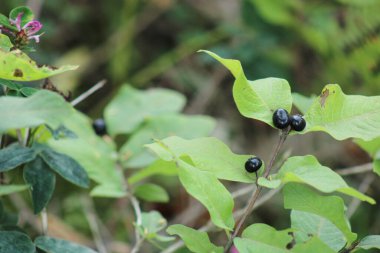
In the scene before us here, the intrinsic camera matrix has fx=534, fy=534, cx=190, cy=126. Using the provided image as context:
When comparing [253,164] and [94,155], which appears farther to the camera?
[94,155]

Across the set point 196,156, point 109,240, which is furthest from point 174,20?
point 196,156

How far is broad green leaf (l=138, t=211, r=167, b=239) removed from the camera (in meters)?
0.81

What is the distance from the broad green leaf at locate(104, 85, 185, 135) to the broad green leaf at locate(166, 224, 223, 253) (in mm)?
519

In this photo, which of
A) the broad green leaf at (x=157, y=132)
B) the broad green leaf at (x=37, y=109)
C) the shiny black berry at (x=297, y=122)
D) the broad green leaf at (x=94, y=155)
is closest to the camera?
the broad green leaf at (x=37, y=109)

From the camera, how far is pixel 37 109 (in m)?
0.52

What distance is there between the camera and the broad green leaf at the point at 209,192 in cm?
60

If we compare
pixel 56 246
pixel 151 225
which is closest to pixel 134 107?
pixel 151 225

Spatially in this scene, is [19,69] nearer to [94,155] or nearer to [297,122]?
[297,122]

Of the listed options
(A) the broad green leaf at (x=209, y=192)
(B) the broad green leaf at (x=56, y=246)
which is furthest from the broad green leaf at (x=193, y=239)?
(B) the broad green leaf at (x=56, y=246)

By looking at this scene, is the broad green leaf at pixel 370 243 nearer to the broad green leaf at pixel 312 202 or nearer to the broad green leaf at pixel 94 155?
the broad green leaf at pixel 312 202

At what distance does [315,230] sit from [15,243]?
384mm

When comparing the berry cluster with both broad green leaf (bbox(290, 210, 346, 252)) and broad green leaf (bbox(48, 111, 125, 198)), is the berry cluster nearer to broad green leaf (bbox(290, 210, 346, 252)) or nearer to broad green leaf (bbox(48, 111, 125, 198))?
broad green leaf (bbox(290, 210, 346, 252))

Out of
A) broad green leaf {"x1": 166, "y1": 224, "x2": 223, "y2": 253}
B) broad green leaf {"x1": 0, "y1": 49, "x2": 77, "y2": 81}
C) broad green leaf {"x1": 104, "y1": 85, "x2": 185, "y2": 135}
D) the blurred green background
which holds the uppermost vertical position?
broad green leaf {"x1": 0, "y1": 49, "x2": 77, "y2": 81}

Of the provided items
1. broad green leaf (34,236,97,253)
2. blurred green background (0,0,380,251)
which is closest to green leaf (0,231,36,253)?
broad green leaf (34,236,97,253)
